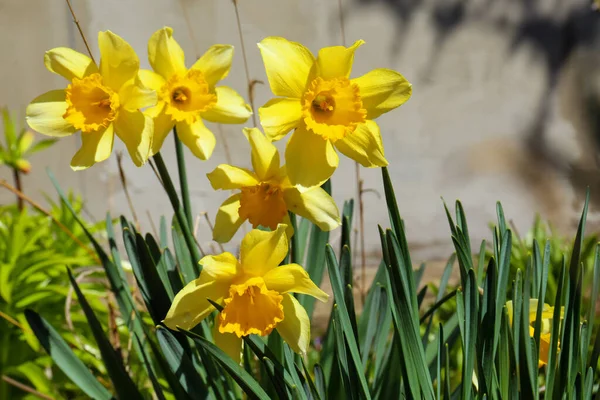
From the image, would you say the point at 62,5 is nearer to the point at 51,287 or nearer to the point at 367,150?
the point at 51,287

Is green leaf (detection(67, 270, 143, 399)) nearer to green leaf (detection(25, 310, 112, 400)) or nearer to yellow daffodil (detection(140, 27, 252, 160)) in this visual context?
green leaf (detection(25, 310, 112, 400))

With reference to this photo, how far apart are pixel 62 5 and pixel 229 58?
82.2 inches

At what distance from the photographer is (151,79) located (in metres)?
Result: 0.64

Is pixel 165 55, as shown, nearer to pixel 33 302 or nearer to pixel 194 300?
pixel 194 300

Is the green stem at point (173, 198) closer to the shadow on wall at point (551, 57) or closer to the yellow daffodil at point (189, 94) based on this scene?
the yellow daffodil at point (189, 94)

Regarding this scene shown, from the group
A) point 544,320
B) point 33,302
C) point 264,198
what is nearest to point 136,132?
point 264,198

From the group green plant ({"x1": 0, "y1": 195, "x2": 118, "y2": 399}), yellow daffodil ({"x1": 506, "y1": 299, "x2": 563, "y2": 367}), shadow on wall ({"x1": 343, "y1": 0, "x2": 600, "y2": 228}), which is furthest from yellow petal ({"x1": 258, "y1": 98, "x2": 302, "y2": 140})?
shadow on wall ({"x1": 343, "y1": 0, "x2": 600, "y2": 228})

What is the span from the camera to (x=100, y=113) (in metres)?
0.62

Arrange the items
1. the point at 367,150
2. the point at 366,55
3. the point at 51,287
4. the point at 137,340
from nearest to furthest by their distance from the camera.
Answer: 1. the point at 367,150
2. the point at 137,340
3. the point at 51,287
4. the point at 366,55

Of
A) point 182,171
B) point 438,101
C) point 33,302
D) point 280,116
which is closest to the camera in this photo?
point 280,116

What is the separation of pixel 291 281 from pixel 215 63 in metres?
0.26

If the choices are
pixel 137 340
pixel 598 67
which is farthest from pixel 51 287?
pixel 598 67

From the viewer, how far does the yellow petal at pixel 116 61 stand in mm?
584

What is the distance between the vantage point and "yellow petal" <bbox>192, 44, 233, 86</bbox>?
65 cm
